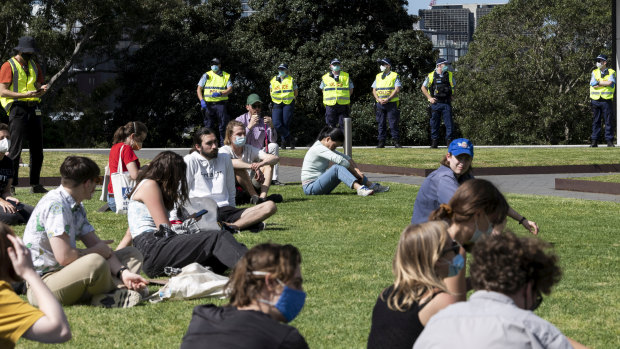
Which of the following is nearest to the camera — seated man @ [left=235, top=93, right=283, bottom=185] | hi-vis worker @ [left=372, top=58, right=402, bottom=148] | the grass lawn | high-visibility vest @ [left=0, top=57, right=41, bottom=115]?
the grass lawn

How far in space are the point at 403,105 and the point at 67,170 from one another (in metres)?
31.8

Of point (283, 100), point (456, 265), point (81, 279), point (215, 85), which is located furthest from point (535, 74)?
point (456, 265)

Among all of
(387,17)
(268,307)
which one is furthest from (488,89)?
(268,307)

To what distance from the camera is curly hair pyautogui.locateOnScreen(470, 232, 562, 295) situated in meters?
3.42

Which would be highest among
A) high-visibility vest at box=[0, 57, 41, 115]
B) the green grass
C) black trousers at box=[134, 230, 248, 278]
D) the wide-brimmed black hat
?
the wide-brimmed black hat

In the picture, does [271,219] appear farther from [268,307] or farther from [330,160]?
[268,307]

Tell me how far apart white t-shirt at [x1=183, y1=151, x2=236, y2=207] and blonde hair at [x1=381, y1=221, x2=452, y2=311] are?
Answer: 643 centimetres

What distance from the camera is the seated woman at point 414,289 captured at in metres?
4.21

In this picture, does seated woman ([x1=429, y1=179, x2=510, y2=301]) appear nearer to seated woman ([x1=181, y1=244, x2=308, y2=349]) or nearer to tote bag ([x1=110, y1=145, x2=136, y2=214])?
seated woman ([x1=181, y1=244, x2=308, y2=349])

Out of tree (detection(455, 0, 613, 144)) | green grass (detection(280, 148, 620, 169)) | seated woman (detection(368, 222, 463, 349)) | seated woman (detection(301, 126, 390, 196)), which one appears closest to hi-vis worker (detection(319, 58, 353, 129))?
green grass (detection(280, 148, 620, 169))

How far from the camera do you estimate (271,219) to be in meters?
11.6

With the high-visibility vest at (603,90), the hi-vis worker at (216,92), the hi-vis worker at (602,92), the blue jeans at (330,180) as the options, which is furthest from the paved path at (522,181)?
the high-visibility vest at (603,90)

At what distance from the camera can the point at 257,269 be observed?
3.74 metres

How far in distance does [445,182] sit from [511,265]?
13.4 ft
